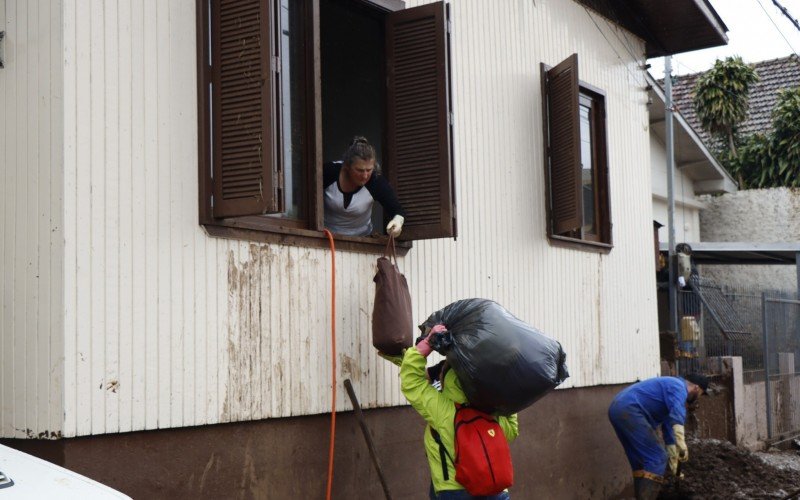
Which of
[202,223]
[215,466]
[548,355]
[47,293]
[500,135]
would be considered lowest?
[215,466]

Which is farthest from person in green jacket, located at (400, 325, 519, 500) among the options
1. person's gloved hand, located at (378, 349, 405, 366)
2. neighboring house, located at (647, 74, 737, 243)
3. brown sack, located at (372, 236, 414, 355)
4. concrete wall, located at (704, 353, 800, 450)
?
neighboring house, located at (647, 74, 737, 243)

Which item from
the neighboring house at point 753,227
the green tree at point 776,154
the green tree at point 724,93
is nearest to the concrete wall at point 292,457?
the neighboring house at point 753,227

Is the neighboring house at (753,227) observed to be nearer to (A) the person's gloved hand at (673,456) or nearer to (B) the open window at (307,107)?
(A) the person's gloved hand at (673,456)

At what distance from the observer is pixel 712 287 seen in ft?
50.7

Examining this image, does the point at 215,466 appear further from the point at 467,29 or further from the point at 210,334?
the point at 467,29

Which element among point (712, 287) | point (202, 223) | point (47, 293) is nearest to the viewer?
point (47, 293)

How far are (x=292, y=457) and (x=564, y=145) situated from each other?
4.38m

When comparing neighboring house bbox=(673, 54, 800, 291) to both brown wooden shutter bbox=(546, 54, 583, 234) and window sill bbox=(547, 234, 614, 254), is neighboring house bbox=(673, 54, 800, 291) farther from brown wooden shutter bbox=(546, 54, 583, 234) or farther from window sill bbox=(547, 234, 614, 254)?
brown wooden shutter bbox=(546, 54, 583, 234)

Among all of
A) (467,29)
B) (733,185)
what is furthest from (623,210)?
(733,185)

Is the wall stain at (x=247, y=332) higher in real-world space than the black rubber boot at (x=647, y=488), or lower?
higher

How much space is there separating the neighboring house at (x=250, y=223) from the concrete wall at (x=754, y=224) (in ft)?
40.6

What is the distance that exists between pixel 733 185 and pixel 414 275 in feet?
49.3

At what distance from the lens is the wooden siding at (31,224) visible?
15.8ft

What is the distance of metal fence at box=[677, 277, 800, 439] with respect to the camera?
1456 cm
